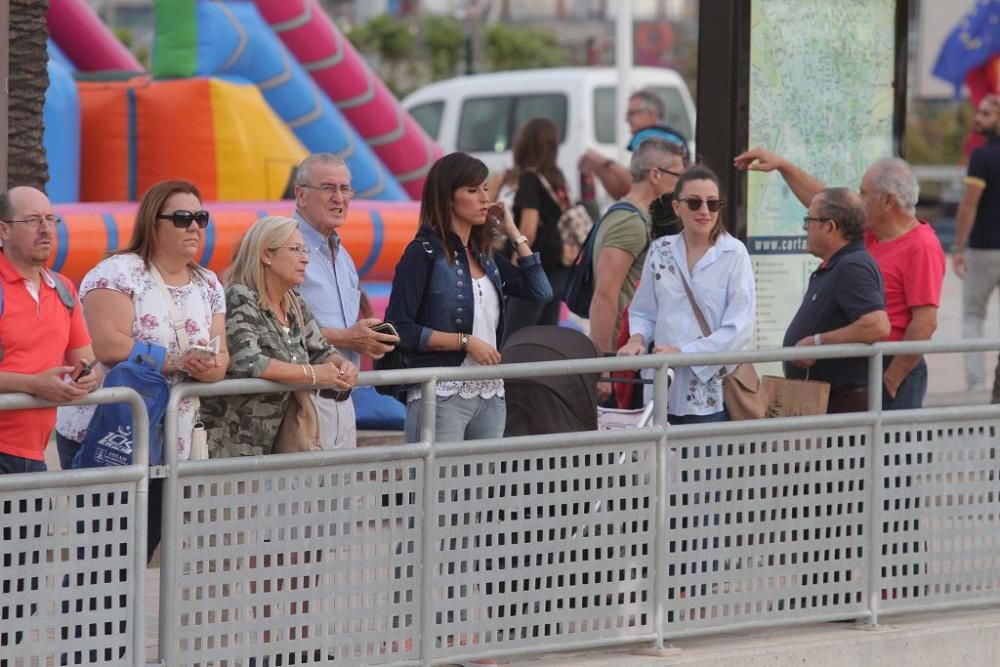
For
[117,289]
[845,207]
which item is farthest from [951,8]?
[117,289]

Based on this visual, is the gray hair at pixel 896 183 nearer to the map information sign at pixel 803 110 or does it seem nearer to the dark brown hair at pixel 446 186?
the map information sign at pixel 803 110

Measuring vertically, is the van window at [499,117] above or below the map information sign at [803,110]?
above

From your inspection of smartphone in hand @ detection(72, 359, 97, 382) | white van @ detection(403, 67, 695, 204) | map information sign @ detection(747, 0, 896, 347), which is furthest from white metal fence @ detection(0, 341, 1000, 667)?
white van @ detection(403, 67, 695, 204)

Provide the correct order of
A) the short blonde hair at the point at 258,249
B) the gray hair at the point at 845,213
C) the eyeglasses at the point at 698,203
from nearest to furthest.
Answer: the short blonde hair at the point at 258,249, the eyeglasses at the point at 698,203, the gray hair at the point at 845,213

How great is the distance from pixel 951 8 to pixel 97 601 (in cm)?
3044

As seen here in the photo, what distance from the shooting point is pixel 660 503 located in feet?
20.2

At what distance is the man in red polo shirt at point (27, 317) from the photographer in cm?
552

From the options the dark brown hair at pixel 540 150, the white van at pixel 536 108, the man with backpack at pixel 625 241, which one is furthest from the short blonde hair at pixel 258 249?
the white van at pixel 536 108

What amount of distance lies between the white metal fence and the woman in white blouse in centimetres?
44

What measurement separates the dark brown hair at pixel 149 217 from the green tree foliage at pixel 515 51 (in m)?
37.1

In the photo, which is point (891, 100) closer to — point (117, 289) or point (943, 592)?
point (943, 592)

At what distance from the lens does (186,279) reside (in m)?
5.88

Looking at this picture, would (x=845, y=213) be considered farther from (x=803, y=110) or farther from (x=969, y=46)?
(x=969, y=46)

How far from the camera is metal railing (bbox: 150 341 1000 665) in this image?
5418 mm
